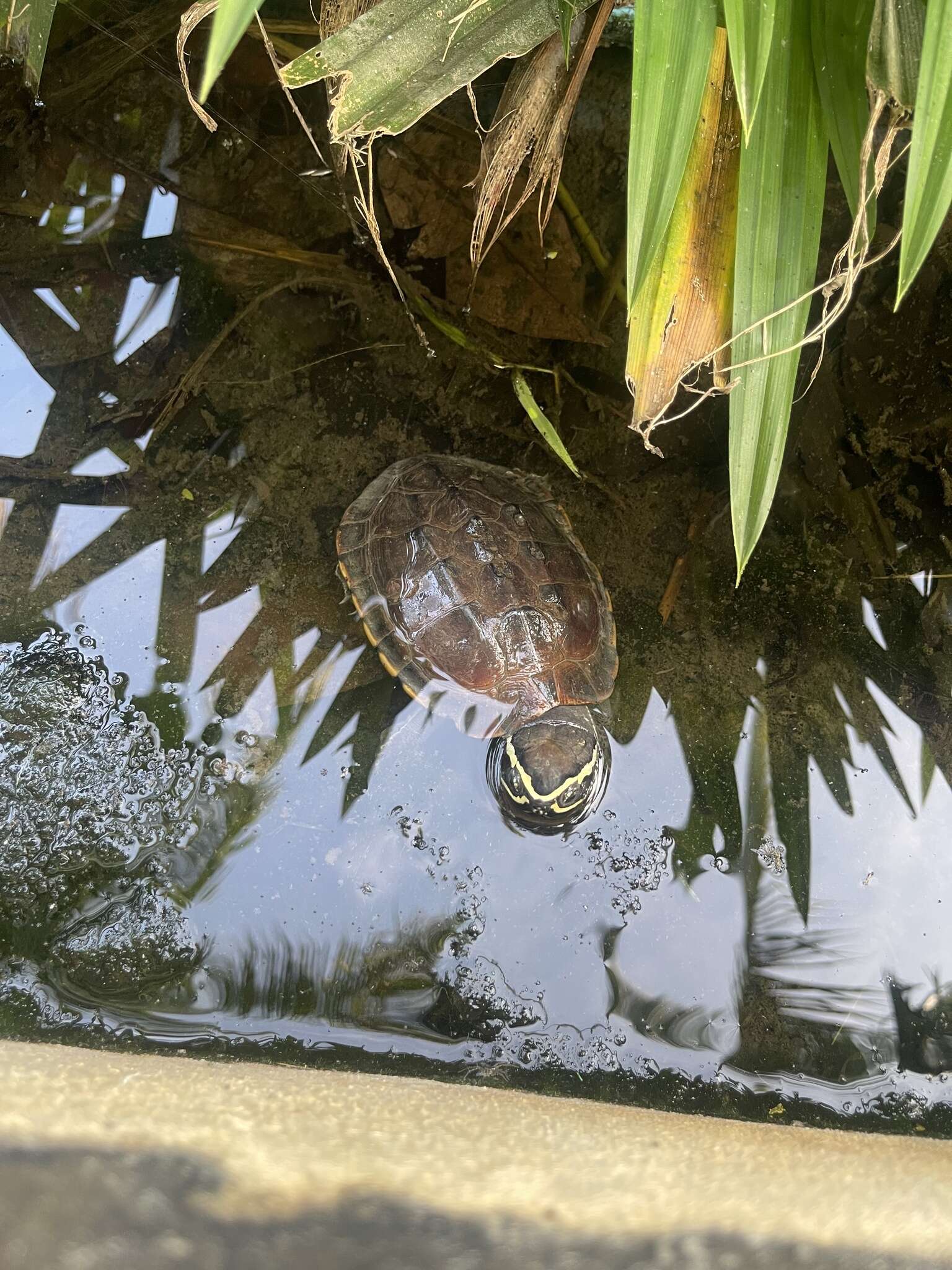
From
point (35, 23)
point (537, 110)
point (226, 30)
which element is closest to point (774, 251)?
point (537, 110)

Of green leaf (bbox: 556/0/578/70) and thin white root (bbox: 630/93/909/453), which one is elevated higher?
green leaf (bbox: 556/0/578/70)

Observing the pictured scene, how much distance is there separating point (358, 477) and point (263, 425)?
1.10 feet

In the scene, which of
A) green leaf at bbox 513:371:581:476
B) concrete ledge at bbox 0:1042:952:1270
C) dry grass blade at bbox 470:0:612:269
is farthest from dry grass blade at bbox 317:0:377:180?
concrete ledge at bbox 0:1042:952:1270

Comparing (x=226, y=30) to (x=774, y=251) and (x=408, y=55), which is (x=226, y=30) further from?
(x=774, y=251)

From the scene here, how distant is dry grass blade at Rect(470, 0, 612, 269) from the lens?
1.57 m

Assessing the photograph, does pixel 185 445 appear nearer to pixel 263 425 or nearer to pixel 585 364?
pixel 263 425

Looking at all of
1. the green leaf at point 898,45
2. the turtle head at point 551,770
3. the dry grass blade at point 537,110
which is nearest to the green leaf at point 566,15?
the dry grass blade at point 537,110

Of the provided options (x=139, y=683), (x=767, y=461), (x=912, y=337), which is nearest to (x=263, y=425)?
(x=139, y=683)

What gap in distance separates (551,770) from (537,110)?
1506 mm

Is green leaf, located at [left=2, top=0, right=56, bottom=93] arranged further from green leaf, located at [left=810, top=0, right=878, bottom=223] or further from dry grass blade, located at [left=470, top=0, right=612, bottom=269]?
green leaf, located at [left=810, top=0, right=878, bottom=223]

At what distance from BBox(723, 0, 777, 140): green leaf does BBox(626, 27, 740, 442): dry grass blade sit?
0.25 metres

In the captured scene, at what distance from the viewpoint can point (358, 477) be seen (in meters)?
2.53

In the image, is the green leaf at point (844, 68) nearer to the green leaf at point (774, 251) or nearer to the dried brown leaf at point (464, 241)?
the green leaf at point (774, 251)

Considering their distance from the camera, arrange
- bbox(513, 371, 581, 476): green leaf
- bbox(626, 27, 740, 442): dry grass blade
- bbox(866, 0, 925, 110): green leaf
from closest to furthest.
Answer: bbox(866, 0, 925, 110): green leaf → bbox(626, 27, 740, 442): dry grass blade → bbox(513, 371, 581, 476): green leaf
